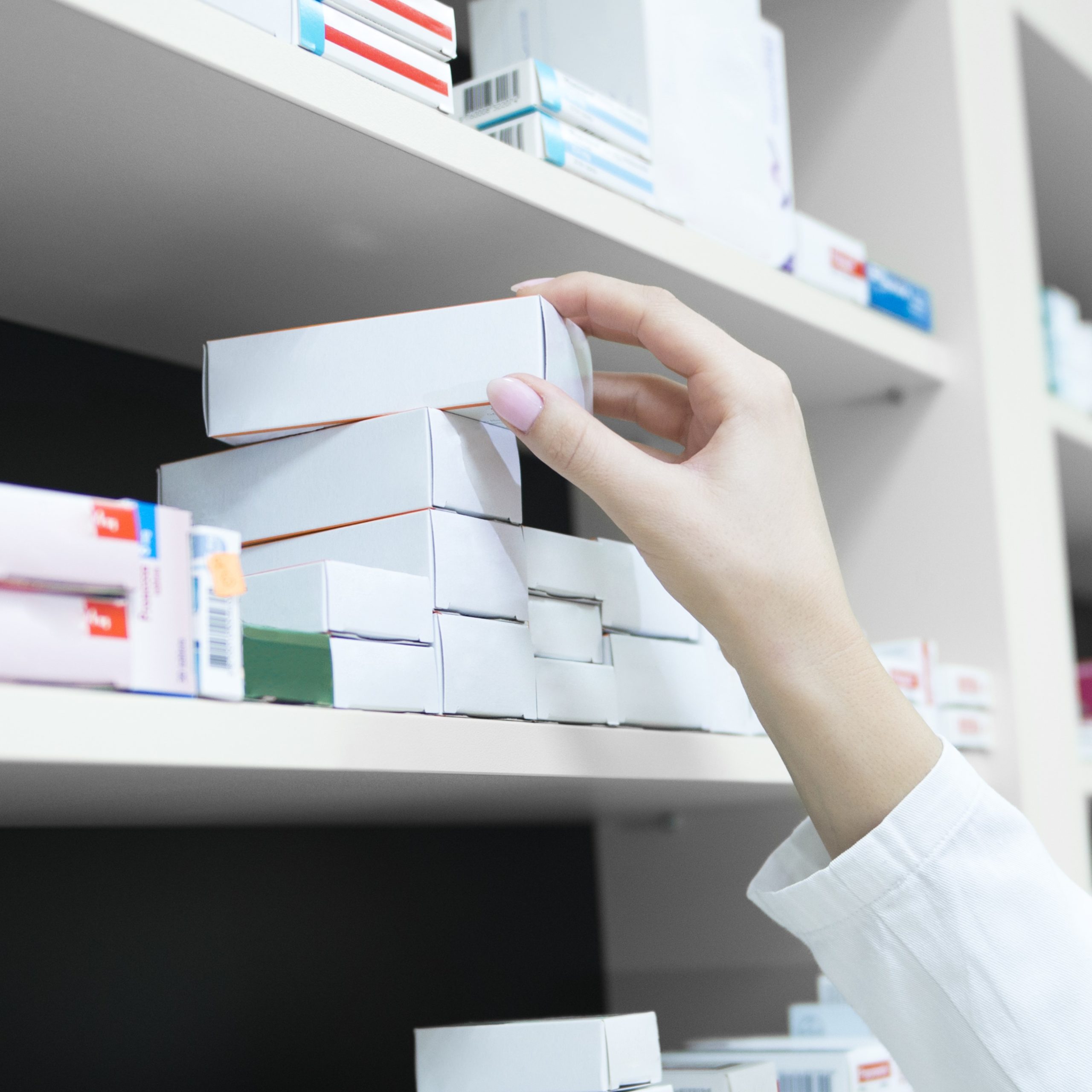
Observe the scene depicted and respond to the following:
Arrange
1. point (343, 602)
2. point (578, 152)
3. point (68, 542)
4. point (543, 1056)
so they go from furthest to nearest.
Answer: point (578, 152) < point (543, 1056) < point (343, 602) < point (68, 542)

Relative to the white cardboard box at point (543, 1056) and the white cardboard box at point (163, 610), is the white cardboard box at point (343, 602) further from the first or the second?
the white cardboard box at point (543, 1056)

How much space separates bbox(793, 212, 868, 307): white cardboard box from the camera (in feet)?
3.44

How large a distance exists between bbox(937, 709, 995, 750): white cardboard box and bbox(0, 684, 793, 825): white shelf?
19 centimetres

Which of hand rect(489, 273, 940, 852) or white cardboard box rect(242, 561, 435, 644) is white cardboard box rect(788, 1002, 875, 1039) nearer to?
hand rect(489, 273, 940, 852)

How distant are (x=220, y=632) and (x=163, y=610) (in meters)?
0.03

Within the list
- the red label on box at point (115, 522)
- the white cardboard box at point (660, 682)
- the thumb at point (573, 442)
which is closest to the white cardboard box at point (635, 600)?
the white cardboard box at point (660, 682)

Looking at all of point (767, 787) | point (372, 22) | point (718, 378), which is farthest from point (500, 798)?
point (372, 22)

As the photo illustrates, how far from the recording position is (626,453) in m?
0.67

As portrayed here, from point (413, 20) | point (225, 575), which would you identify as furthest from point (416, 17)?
point (225, 575)

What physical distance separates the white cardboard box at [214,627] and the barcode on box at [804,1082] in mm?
505

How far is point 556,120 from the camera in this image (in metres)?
0.81

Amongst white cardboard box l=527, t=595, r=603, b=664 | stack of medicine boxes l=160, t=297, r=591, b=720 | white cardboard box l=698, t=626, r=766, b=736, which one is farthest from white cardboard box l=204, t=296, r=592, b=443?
white cardboard box l=698, t=626, r=766, b=736

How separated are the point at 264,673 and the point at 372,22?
1.14ft

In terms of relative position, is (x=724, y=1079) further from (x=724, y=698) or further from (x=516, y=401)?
(x=516, y=401)
